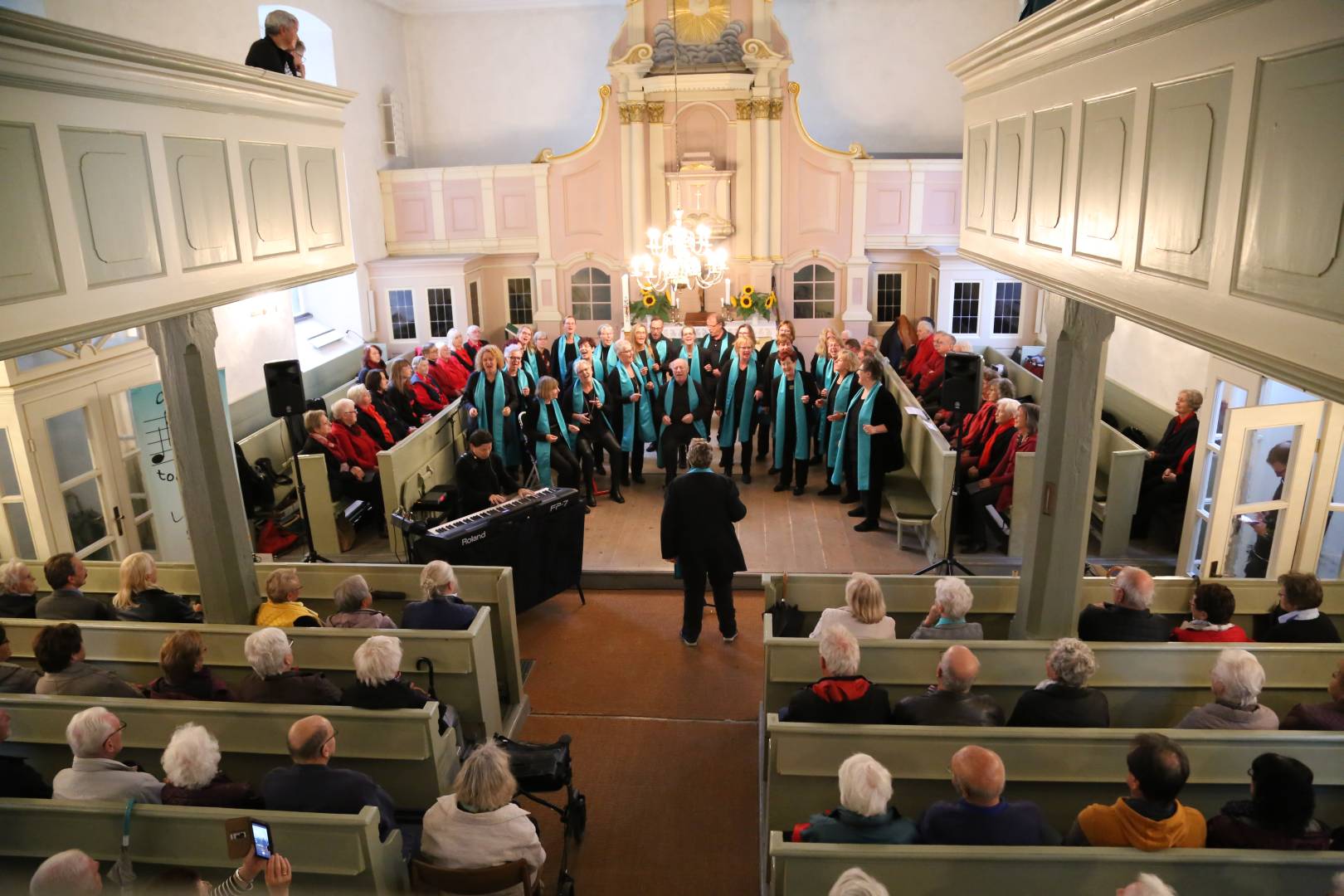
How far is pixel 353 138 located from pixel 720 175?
5.22 meters

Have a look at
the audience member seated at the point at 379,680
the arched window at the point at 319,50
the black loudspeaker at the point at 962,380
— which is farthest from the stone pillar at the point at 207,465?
the arched window at the point at 319,50

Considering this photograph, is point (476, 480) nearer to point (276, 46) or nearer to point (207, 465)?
point (207, 465)

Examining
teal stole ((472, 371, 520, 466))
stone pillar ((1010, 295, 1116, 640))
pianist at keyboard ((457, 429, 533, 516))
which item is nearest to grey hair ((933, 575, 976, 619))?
stone pillar ((1010, 295, 1116, 640))

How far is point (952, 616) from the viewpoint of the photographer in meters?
4.67

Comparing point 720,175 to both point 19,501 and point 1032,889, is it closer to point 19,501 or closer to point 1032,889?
point 19,501

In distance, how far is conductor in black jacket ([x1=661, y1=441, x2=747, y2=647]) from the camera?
6152 mm

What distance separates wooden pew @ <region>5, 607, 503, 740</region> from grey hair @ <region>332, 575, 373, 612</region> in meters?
0.22

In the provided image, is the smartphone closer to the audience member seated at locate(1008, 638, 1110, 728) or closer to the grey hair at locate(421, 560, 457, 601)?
the grey hair at locate(421, 560, 457, 601)

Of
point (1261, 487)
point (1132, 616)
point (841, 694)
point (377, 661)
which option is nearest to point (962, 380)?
point (1261, 487)

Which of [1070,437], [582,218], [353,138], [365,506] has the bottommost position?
[365,506]

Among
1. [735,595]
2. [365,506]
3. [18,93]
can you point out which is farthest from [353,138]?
[18,93]

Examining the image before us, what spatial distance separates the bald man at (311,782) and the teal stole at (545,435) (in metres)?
5.17

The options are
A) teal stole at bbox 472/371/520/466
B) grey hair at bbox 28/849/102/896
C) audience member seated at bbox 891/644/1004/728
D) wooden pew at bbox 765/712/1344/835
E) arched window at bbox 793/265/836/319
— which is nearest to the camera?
grey hair at bbox 28/849/102/896

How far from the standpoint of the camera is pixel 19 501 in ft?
22.0
